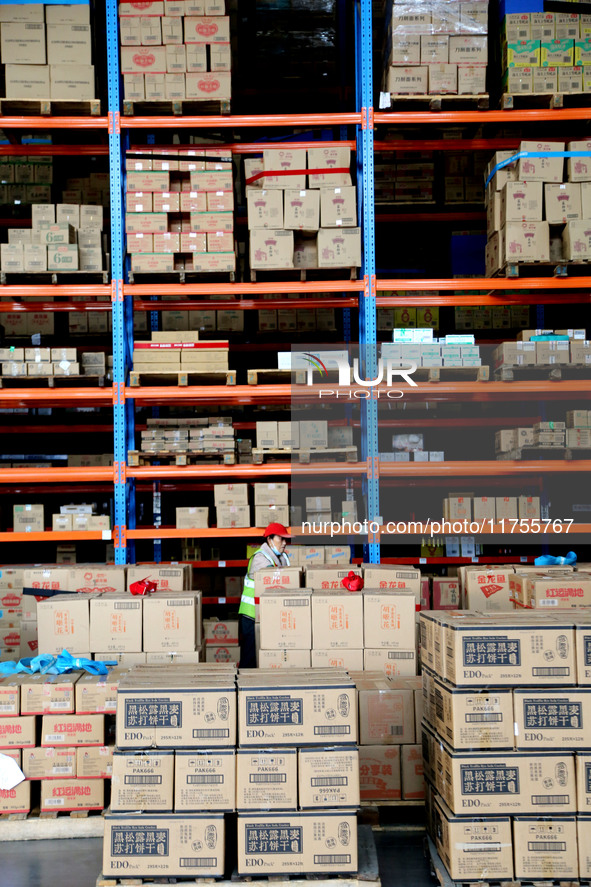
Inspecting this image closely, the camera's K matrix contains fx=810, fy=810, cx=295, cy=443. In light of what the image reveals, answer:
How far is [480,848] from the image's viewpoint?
12.2 ft

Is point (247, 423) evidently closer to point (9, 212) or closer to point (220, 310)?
point (220, 310)

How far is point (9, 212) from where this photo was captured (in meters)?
10.0

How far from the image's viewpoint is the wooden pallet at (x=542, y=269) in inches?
306

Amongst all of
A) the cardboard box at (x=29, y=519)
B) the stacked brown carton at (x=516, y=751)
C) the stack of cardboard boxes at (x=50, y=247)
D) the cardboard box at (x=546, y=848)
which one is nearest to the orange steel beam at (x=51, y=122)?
the stack of cardboard boxes at (x=50, y=247)

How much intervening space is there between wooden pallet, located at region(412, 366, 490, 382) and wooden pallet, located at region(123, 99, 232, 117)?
320 centimetres

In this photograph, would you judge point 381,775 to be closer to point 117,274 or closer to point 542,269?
point 117,274

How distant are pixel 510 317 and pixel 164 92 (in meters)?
4.72

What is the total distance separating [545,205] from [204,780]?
6.24 m

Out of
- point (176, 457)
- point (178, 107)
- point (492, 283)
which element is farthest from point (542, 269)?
point (176, 457)

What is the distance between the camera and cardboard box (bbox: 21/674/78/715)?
15.7 feet

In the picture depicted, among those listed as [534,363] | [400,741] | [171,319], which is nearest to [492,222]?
[534,363]

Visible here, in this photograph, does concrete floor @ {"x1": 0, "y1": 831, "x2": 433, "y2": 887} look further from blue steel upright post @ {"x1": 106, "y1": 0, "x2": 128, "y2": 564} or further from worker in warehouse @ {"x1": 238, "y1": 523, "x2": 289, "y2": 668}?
blue steel upright post @ {"x1": 106, "y1": 0, "x2": 128, "y2": 564}

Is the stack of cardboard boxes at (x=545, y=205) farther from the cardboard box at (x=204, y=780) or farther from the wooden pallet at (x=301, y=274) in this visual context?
the cardboard box at (x=204, y=780)

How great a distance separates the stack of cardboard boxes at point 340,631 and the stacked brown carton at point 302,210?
3674mm
